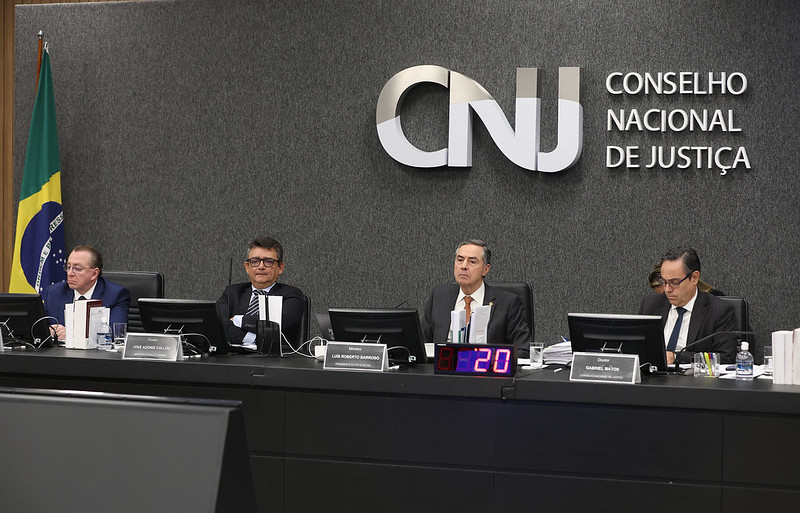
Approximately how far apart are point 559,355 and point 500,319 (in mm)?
682

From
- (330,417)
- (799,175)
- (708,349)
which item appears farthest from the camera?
(799,175)

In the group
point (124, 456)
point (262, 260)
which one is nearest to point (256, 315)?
point (262, 260)

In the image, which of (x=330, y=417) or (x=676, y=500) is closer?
(x=676, y=500)

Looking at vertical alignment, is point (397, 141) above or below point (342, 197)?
above

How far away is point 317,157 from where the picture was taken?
229 inches

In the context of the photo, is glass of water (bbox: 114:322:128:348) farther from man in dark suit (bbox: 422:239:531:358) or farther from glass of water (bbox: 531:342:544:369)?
glass of water (bbox: 531:342:544:369)

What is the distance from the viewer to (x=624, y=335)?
133 inches

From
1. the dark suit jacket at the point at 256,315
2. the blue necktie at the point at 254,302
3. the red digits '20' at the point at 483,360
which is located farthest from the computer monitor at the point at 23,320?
the red digits '20' at the point at 483,360

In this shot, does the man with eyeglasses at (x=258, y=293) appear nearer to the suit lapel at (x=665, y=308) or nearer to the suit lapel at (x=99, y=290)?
the suit lapel at (x=99, y=290)

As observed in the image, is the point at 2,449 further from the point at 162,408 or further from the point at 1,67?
the point at 1,67

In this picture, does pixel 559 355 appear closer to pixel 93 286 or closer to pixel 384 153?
pixel 384 153

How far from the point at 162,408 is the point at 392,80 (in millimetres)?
4591

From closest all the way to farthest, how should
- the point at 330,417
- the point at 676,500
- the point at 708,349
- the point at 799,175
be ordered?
the point at 676,500
the point at 330,417
the point at 708,349
the point at 799,175

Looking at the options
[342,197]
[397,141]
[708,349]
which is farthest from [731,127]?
[342,197]
